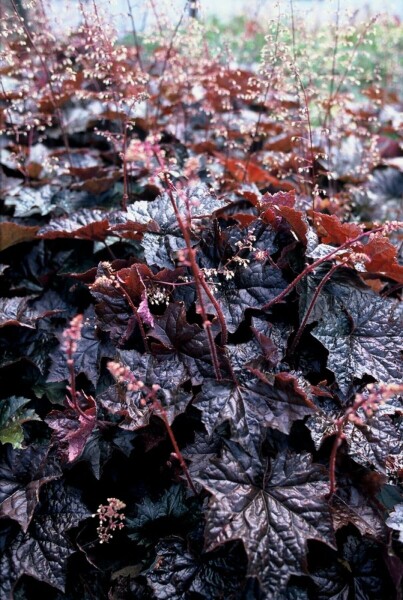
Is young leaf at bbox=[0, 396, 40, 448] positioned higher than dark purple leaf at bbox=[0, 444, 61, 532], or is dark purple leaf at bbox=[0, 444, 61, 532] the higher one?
young leaf at bbox=[0, 396, 40, 448]

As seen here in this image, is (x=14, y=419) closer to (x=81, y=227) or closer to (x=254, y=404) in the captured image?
(x=81, y=227)

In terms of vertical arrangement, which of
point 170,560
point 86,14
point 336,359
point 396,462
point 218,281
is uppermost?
point 86,14

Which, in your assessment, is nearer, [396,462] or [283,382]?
[283,382]

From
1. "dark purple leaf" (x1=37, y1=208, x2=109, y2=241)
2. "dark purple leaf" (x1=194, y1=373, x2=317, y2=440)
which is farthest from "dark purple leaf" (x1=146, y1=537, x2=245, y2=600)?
"dark purple leaf" (x1=37, y1=208, x2=109, y2=241)

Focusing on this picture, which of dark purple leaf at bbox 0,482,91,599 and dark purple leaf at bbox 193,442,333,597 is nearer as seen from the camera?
dark purple leaf at bbox 193,442,333,597

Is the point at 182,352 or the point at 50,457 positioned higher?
the point at 182,352

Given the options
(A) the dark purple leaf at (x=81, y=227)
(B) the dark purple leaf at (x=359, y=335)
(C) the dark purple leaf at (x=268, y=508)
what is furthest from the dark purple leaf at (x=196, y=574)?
(A) the dark purple leaf at (x=81, y=227)

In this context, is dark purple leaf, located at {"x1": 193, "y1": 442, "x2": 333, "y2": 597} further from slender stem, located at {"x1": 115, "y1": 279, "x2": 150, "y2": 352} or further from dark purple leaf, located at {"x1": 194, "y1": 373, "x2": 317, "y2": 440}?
slender stem, located at {"x1": 115, "y1": 279, "x2": 150, "y2": 352}

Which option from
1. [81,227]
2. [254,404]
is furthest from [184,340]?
[81,227]

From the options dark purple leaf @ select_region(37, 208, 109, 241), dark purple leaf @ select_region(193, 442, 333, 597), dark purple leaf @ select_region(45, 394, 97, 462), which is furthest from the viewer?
dark purple leaf @ select_region(37, 208, 109, 241)

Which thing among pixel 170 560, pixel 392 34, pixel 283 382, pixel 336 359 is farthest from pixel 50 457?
pixel 392 34

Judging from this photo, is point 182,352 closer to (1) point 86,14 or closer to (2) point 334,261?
(2) point 334,261
